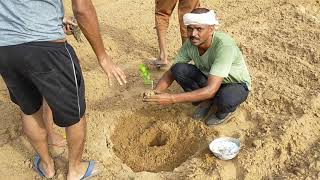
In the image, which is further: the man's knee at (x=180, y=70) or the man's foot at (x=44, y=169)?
the man's knee at (x=180, y=70)

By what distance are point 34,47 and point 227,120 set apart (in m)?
1.92

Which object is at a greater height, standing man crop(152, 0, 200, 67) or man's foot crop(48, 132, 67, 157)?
standing man crop(152, 0, 200, 67)

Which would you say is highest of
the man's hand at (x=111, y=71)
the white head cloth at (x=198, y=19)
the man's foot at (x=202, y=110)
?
the white head cloth at (x=198, y=19)

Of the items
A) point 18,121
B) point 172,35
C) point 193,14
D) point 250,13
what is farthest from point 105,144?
point 250,13

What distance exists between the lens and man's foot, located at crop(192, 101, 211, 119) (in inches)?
147

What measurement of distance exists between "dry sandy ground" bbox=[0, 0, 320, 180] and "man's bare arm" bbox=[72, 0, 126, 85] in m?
0.96

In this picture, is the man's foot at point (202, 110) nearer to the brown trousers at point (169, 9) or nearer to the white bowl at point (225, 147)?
the white bowl at point (225, 147)

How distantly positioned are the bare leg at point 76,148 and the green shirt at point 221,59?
115cm

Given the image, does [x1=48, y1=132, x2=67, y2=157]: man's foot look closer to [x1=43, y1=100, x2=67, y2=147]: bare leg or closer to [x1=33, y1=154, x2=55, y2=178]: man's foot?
[x1=43, y1=100, x2=67, y2=147]: bare leg

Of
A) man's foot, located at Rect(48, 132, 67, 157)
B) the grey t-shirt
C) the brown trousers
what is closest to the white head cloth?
the brown trousers

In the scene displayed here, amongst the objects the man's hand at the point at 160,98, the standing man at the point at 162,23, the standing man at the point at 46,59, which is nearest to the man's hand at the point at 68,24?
the standing man at the point at 46,59

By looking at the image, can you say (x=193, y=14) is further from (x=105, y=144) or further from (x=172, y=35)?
(x=172, y=35)

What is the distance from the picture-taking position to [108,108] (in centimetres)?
395

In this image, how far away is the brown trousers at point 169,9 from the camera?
4.30 meters
